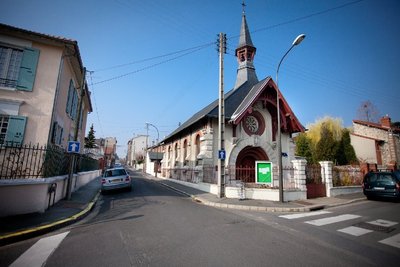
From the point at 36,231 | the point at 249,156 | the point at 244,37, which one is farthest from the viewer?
the point at 244,37

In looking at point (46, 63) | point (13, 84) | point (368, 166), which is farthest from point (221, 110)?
point (368, 166)

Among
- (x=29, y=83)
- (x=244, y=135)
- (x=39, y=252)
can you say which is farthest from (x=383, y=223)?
(x=29, y=83)

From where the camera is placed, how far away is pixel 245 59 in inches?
895

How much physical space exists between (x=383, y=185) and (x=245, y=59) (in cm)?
1672

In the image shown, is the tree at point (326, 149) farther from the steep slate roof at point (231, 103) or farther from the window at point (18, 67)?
the window at point (18, 67)

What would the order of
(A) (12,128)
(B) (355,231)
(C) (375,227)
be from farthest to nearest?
(A) (12,128), (C) (375,227), (B) (355,231)

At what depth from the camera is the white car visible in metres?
13.1

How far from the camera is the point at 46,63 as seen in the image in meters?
9.91

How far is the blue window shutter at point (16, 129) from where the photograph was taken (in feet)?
29.3

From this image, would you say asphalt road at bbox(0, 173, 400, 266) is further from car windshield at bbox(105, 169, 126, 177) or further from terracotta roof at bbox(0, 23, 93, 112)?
terracotta roof at bbox(0, 23, 93, 112)

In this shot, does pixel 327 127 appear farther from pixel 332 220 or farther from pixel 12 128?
pixel 12 128

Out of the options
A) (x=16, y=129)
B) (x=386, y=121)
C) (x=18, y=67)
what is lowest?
(x=16, y=129)

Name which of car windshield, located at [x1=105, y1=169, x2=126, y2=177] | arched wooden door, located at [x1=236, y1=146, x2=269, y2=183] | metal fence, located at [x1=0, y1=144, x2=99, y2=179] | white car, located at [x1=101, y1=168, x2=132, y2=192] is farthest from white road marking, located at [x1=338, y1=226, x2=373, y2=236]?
car windshield, located at [x1=105, y1=169, x2=126, y2=177]

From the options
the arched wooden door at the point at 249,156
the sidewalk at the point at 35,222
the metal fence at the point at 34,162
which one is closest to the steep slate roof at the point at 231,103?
the arched wooden door at the point at 249,156
